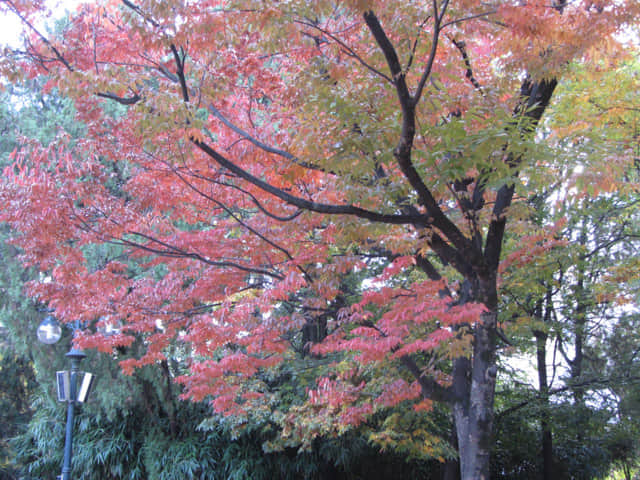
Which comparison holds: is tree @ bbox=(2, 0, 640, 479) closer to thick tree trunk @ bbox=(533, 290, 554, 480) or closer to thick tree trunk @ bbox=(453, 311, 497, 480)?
thick tree trunk @ bbox=(453, 311, 497, 480)

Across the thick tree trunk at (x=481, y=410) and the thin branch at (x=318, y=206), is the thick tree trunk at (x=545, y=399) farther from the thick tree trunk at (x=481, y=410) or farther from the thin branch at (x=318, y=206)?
the thin branch at (x=318, y=206)

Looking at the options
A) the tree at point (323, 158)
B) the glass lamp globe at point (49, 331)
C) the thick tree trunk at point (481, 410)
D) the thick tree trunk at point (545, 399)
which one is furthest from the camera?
the thick tree trunk at point (545, 399)

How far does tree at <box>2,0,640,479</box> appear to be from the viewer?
3799 mm

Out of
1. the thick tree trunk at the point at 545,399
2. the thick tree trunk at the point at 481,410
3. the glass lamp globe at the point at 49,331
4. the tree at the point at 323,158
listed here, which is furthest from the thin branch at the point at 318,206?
the thick tree trunk at the point at 545,399

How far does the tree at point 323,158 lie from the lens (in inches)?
150

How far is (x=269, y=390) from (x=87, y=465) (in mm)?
4195

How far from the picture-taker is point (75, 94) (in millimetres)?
4168

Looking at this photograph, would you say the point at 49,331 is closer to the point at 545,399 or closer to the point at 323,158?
the point at 323,158

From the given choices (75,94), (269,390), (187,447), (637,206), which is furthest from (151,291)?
(637,206)

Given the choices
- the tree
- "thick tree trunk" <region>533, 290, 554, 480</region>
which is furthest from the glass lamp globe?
"thick tree trunk" <region>533, 290, 554, 480</region>

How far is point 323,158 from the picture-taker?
13.3ft

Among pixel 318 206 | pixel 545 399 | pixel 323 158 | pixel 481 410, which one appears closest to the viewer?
pixel 318 206

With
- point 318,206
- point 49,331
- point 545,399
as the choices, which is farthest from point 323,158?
point 545,399

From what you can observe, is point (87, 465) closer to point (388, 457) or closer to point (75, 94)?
point (388, 457)
